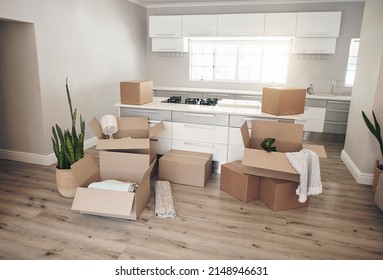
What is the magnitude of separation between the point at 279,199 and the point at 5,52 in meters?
3.71

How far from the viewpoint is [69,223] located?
2.48 meters

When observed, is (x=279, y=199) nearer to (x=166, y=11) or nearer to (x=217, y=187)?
(x=217, y=187)

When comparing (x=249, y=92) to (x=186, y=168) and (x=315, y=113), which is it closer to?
(x=315, y=113)

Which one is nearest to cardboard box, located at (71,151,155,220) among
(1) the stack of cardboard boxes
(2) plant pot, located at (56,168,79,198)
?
(2) plant pot, located at (56,168,79,198)

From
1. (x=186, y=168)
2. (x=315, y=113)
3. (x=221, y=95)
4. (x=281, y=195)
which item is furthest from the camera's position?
(x=221, y=95)

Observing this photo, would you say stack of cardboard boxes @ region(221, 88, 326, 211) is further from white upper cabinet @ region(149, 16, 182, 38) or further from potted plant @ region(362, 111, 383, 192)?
white upper cabinet @ region(149, 16, 182, 38)

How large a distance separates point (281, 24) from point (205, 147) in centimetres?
313

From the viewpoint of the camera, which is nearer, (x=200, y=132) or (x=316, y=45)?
(x=200, y=132)

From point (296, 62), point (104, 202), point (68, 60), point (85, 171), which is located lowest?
point (104, 202)

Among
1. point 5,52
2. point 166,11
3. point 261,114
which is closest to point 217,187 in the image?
point 261,114

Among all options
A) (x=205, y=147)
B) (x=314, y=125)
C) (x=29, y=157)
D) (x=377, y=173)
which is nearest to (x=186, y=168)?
(x=205, y=147)

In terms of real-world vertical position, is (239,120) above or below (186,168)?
above

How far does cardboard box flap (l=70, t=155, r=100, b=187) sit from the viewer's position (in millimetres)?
2529

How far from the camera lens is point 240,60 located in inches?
234
